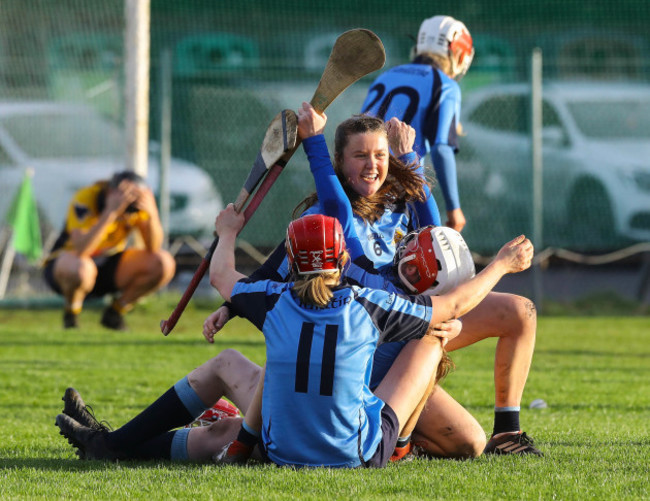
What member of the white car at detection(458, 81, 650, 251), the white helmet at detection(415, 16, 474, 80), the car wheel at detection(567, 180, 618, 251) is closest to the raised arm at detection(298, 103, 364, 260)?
the white helmet at detection(415, 16, 474, 80)

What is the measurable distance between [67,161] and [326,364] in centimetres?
856

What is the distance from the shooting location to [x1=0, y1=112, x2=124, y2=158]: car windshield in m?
11.7

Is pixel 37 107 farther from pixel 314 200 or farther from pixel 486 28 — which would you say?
pixel 314 200

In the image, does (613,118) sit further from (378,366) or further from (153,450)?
(153,450)

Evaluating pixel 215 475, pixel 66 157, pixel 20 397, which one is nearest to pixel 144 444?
pixel 215 475

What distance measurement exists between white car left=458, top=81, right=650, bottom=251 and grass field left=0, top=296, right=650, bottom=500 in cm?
170

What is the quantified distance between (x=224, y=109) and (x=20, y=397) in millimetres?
6749

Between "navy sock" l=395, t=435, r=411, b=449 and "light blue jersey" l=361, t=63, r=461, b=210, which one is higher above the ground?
"light blue jersey" l=361, t=63, r=461, b=210

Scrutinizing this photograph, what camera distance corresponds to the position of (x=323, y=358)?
148 inches

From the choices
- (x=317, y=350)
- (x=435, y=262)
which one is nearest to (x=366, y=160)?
(x=435, y=262)

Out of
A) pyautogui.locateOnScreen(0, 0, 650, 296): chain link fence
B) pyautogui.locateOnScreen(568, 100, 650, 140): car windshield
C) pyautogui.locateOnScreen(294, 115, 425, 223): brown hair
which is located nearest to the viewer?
pyautogui.locateOnScreen(294, 115, 425, 223): brown hair

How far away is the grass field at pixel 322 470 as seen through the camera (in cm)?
363

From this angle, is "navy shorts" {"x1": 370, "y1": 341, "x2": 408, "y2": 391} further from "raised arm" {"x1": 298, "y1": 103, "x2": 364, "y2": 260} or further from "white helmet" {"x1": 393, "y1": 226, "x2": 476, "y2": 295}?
Result: "raised arm" {"x1": 298, "y1": 103, "x2": 364, "y2": 260}

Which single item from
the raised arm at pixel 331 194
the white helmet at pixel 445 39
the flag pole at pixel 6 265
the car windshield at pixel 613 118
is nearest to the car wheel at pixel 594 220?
the car windshield at pixel 613 118
